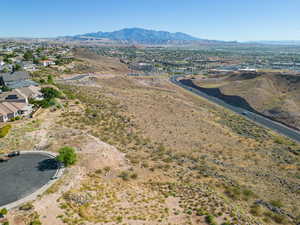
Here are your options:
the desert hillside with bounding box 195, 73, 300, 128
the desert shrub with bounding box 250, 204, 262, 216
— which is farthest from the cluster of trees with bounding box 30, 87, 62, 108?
the desert hillside with bounding box 195, 73, 300, 128

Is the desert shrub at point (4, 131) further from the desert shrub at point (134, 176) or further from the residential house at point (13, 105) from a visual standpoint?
the desert shrub at point (134, 176)

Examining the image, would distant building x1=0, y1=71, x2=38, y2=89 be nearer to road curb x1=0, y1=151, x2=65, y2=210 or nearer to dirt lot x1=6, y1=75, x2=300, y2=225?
dirt lot x1=6, y1=75, x2=300, y2=225

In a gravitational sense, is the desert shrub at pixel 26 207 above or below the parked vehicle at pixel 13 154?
below

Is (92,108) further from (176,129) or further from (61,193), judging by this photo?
(61,193)

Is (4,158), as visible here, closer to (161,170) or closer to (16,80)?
(161,170)

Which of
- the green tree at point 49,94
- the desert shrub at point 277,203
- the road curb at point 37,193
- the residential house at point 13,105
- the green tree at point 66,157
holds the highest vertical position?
the green tree at point 49,94

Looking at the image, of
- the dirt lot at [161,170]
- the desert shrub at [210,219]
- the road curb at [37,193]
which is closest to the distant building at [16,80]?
the dirt lot at [161,170]

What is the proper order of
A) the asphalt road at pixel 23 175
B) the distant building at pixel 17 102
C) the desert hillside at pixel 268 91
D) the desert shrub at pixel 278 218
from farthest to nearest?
the desert hillside at pixel 268 91 → the distant building at pixel 17 102 → the desert shrub at pixel 278 218 → the asphalt road at pixel 23 175

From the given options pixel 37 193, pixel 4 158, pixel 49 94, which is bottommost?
pixel 37 193

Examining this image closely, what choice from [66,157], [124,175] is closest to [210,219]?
[124,175]
